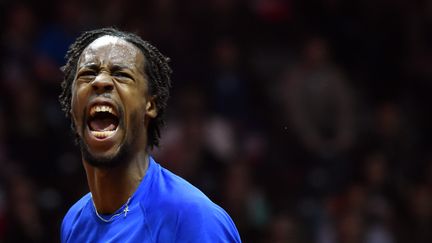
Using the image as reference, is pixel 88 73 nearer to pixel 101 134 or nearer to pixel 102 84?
pixel 102 84

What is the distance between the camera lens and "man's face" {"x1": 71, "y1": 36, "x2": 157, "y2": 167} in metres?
3.97

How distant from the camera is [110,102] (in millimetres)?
3953

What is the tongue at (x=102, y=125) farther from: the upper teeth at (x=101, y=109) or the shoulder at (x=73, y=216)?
the shoulder at (x=73, y=216)

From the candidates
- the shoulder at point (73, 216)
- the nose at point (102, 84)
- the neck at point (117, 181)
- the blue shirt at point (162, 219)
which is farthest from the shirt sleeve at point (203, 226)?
the shoulder at point (73, 216)

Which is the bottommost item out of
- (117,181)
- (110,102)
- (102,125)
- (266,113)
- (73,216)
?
(266,113)

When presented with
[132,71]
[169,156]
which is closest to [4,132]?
[169,156]

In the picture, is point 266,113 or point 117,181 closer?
point 117,181

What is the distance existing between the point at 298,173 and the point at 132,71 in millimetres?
5287

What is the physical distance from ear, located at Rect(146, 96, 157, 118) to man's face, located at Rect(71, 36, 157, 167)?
21 millimetres

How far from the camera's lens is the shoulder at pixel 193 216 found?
12.2 feet

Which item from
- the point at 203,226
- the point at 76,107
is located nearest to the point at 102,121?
the point at 76,107

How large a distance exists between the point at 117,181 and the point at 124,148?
6.1 inches

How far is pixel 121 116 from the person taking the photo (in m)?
3.98

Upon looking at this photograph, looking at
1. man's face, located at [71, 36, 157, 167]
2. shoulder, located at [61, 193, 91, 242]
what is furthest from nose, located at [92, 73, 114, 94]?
shoulder, located at [61, 193, 91, 242]
